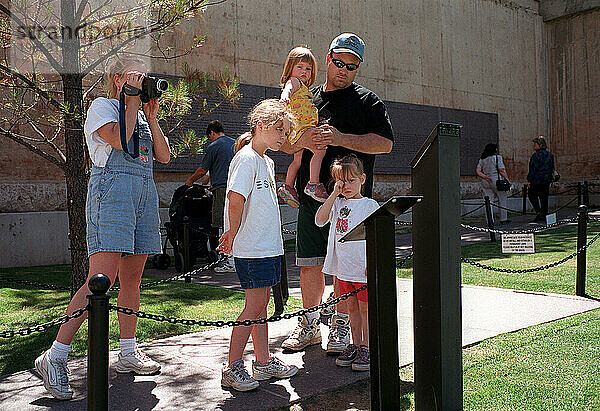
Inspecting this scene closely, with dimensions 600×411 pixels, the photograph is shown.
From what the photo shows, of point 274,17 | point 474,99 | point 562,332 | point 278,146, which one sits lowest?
point 562,332

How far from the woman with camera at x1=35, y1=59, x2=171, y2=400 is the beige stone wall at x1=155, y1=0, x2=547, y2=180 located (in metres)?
8.39

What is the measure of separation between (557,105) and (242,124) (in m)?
13.7

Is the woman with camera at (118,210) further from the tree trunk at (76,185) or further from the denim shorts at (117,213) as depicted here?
the tree trunk at (76,185)

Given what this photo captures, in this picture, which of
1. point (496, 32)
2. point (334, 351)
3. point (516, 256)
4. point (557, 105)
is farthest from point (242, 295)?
point (557, 105)

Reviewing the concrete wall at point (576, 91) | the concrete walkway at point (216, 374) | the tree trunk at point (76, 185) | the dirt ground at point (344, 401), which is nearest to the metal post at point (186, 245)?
the tree trunk at point (76, 185)

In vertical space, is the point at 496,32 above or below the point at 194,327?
above

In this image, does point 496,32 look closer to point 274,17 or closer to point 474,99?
point 474,99

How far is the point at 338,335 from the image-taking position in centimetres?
431

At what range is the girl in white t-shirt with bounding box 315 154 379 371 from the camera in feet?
12.8

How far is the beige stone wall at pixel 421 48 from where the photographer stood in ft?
43.2

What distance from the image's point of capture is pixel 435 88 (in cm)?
1756

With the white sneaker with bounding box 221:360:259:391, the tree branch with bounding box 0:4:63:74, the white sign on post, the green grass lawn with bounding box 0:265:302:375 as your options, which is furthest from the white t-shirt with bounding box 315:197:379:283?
the tree branch with bounding box 0:4:63:74

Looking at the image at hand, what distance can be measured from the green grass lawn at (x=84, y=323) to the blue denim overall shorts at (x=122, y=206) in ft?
3.93

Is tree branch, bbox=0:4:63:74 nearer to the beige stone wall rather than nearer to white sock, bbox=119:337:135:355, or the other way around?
white sock, bbox=119:337:135:355
